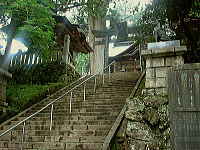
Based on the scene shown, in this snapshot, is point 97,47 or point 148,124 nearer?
point 148,124

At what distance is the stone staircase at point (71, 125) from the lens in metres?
6.98

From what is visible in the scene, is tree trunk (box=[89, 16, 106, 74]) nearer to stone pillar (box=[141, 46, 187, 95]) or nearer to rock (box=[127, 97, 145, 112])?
stone pillar (box=[141, 46, 187, 95])

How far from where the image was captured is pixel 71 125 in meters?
7.95

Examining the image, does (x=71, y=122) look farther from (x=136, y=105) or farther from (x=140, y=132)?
(x=140, y=132)

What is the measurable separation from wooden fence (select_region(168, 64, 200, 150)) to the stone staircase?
8.04 feet

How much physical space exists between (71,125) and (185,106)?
4130 millimetres

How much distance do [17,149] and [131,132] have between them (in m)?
3.26

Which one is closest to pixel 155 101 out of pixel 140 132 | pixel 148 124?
pixel 148 124

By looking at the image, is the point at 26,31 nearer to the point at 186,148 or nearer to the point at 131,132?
the point at 131,132

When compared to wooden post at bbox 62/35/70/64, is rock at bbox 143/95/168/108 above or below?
below

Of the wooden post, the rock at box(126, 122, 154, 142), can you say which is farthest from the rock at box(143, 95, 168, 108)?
the wooden post

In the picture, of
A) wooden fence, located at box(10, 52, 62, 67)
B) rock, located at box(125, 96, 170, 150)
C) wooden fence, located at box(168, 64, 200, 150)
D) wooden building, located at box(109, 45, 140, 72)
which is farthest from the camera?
wooden building, located at box(109, 45, 140, 72)

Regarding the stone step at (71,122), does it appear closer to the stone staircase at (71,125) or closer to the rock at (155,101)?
the stone staircase at (71,125)

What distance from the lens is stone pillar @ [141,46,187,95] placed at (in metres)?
5.87
